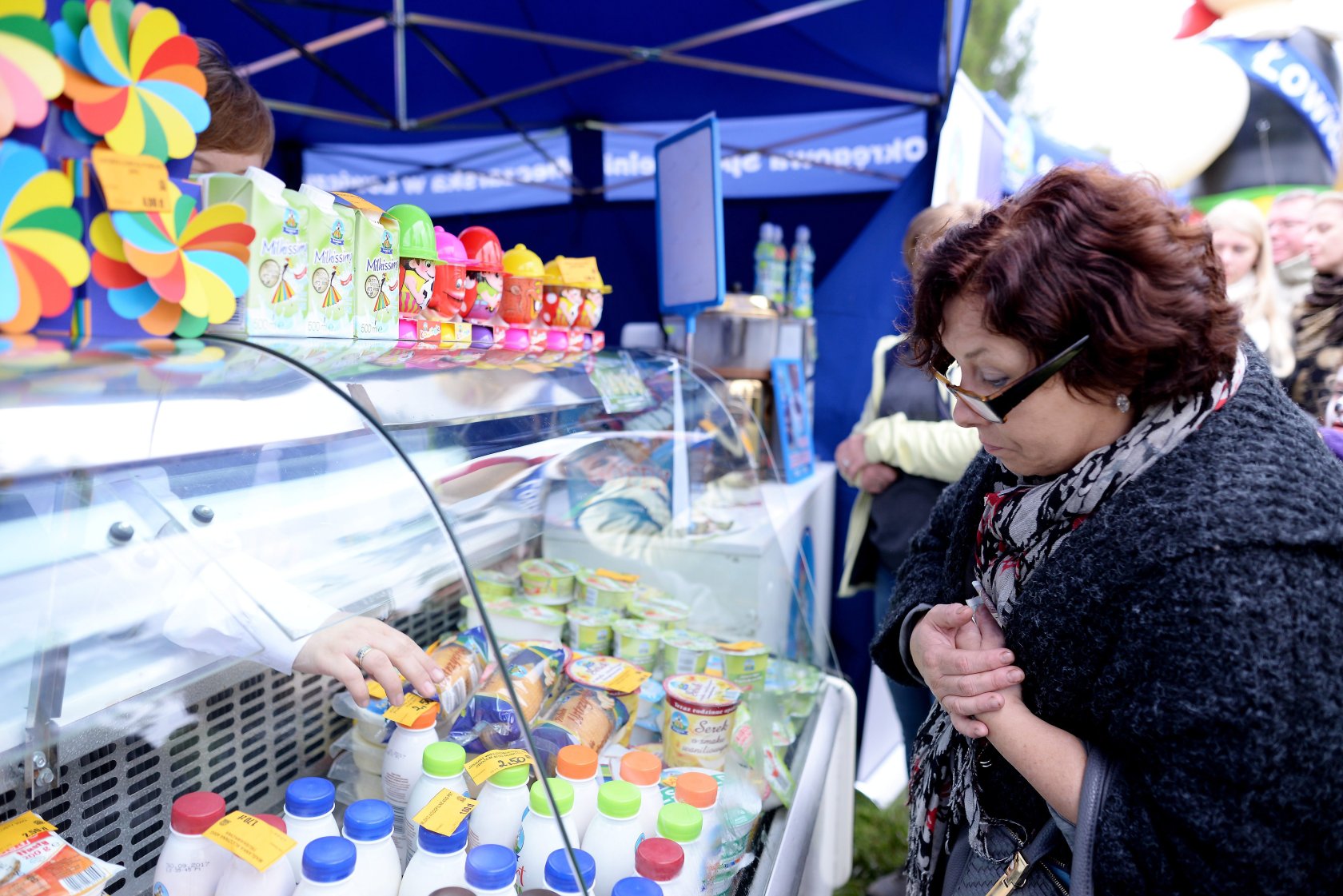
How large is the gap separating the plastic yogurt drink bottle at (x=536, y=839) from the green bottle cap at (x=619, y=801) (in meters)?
0.09

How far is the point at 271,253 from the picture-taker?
3.81 ft

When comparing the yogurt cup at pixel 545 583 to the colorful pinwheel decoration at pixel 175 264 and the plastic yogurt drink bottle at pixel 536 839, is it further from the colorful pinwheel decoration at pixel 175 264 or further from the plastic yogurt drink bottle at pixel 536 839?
the colorful pinwheel decoration at pixel 175 264

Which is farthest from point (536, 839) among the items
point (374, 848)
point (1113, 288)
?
point (1113, 288)

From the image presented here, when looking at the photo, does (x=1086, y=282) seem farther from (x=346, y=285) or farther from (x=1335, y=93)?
(x=1335, y=93)

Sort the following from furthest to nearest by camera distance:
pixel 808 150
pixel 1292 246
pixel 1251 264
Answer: pixel 808 150
pixel 1292 246
pixel 1251 264

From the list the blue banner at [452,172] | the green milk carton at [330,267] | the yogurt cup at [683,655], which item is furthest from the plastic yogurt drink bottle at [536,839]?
the blue banner at [452,172]

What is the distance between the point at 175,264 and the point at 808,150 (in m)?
4.74

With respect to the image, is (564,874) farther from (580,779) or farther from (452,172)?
(452,172)

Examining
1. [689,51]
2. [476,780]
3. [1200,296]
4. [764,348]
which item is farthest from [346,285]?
[689,51]

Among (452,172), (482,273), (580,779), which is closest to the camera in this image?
(580,779)

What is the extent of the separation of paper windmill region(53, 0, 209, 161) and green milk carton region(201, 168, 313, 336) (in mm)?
125

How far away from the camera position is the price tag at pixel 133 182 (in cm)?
88

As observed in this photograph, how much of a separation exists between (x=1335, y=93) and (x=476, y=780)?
7714mm

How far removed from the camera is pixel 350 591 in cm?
116
